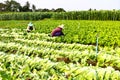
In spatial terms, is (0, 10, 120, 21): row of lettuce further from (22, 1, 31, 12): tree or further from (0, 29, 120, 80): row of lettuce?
(0, 29, 120, 80): row of lettuce

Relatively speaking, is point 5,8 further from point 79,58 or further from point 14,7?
point 79,58

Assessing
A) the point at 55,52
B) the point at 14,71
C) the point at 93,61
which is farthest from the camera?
the point at 55,52

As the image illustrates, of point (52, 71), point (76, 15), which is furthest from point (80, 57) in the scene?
point (76, 15)

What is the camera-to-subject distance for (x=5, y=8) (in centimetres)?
10125

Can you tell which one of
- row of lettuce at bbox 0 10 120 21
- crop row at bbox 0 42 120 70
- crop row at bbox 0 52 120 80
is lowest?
row of lettuce at bbox 0 10 120 21

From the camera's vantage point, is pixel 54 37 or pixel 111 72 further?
pixel 54 37

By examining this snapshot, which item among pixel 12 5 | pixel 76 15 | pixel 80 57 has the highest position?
pixel 80 57

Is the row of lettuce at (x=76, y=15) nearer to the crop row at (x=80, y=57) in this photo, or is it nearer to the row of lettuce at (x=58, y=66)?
the row of lettuce at (x=58, y=66)

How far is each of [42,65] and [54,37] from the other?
856 cm

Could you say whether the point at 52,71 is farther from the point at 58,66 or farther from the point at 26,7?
the point at 26,7

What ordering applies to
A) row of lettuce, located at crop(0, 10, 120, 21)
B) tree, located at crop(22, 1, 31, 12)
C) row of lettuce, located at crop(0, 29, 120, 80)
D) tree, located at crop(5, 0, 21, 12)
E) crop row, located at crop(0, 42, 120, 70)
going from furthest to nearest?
1. tree, located at crop(22, 1, 31, 12)
2. tree, located at crop(5, 0, 21, 12)
3. row of lettuce, located at crop(0, 10, 120, 21)
4. crop row, located at crop(0, 42, 120, 70)
5. row of lettuce, located at crop(0, 29, 120, 80)

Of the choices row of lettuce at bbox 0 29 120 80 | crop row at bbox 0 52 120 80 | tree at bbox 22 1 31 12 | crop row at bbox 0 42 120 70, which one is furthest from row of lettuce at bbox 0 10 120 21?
crop row at bbox 0 52 120 80

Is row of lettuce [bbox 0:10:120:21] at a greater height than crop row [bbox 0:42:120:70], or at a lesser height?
lesser

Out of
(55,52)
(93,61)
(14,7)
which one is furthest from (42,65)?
(14,7)
